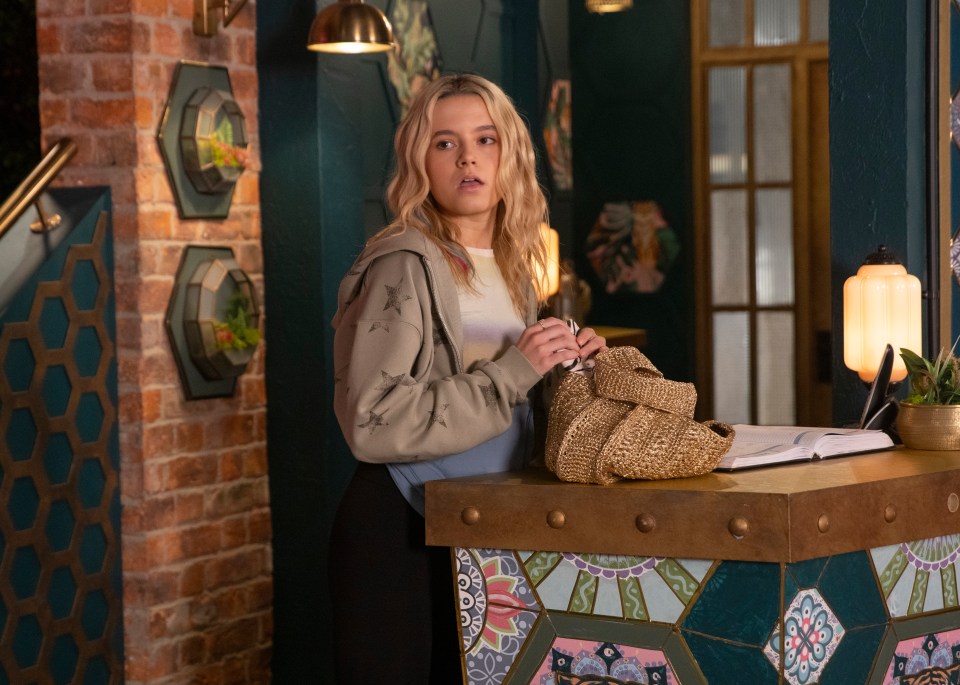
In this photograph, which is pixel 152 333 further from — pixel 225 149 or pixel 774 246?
pixel 774 246

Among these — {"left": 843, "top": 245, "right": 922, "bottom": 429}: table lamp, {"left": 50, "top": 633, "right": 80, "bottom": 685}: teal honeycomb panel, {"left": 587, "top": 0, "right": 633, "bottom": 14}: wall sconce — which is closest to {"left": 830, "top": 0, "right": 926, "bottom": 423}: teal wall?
{"left": 843, "top": 245, "right": 922, "bottom": 429}: table lamp

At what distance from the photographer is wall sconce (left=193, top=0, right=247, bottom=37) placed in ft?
11.4

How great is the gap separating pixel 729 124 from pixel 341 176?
Answer: 3472mm

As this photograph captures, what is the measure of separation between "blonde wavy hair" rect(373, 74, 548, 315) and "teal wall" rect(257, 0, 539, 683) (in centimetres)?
135

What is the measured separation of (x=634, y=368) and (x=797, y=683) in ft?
1.70

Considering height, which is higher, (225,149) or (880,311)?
(225,149)

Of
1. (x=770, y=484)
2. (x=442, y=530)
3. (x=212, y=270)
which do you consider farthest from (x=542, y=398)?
(x=212, y=270)

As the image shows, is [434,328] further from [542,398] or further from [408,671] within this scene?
[408,671]

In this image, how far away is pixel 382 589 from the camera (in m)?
2.24

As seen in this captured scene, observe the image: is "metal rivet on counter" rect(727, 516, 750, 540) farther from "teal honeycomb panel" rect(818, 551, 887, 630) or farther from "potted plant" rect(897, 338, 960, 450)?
"potted plant" rect(897, 338, 960, 450)

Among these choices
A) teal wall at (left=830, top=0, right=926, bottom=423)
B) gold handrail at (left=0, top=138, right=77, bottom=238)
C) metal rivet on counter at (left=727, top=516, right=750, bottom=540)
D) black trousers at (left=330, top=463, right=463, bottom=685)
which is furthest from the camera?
gold handrail at (left=0, top=138, right=77, bottom=238)

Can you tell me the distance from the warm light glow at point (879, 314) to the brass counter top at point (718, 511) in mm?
693

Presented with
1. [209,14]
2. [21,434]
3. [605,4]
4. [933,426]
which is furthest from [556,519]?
[605,4]

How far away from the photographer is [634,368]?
83.2 inches
